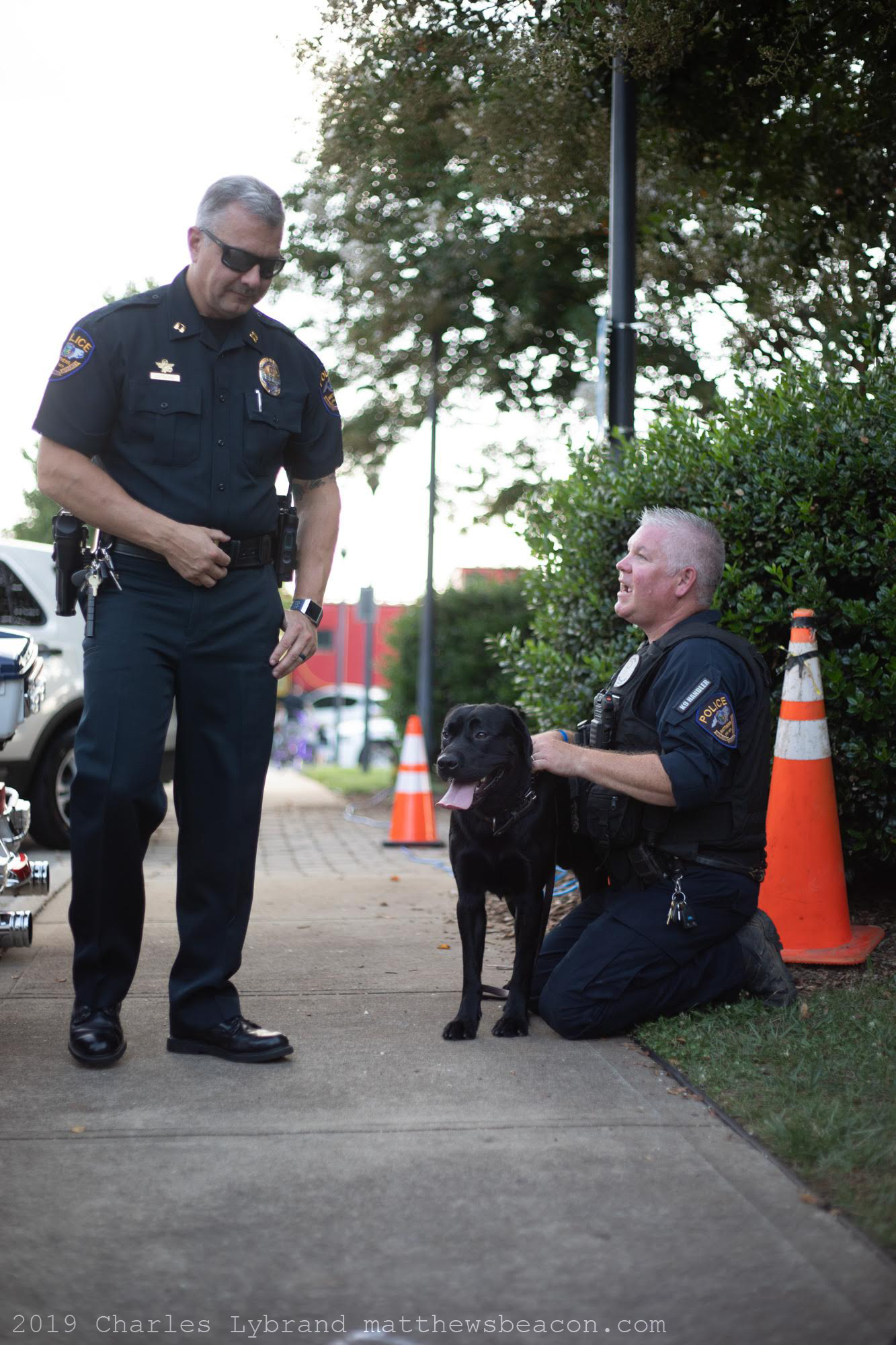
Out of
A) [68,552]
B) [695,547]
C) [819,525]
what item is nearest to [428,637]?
[819,525]

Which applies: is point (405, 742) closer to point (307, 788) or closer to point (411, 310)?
point (411, 310)

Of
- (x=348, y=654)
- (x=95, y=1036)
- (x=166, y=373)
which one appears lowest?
(x=95, y=1036)

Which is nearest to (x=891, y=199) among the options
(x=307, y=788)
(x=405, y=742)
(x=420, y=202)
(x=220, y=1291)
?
(x=420, y=202)

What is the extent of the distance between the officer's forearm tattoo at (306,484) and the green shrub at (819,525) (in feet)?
5.60

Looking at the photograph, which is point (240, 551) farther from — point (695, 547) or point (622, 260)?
point (622, 260)

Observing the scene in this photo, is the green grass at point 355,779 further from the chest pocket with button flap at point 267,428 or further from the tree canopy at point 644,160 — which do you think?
the chest pocket with button flap at point 267,428

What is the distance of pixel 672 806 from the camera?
3842 mm

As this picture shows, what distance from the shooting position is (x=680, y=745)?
3768mm

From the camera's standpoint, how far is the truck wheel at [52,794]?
7820 millimetres

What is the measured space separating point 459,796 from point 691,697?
28.7 inches

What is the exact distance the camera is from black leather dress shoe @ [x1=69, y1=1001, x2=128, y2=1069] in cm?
342

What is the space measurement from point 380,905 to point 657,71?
168 inches

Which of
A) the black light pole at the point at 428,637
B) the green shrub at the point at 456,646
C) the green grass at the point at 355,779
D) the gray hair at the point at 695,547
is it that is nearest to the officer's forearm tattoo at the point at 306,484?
the gray hair at the point at 695,547

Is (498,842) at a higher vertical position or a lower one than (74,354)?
lower
